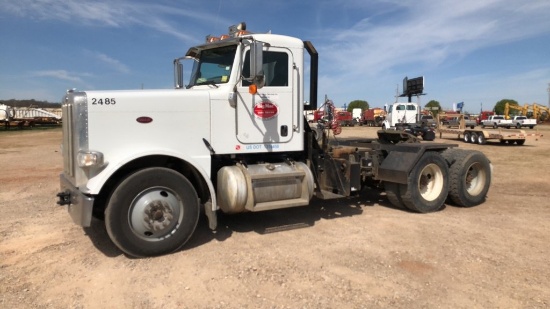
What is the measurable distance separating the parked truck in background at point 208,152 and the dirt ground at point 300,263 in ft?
1.53

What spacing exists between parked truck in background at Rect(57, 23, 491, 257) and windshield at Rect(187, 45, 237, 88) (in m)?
0.02

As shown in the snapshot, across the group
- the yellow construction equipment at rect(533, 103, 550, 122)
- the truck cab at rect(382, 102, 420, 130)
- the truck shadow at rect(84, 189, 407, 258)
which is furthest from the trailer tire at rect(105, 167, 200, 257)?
the yellow construction equipment at rect(533, 103, 550, 122)

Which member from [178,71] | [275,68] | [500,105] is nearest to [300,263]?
[275,68]

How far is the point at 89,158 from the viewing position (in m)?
4.68

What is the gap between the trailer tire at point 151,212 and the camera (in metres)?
4.82

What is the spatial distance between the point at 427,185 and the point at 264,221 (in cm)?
324

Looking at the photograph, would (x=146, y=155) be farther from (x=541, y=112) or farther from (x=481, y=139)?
(x=541, y=112)

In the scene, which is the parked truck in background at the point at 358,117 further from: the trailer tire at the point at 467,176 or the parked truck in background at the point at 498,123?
the trailer tire at the point at 467,176

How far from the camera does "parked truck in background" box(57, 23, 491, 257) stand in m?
4.90

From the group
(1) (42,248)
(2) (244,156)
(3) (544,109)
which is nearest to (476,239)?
(2) (244,156)

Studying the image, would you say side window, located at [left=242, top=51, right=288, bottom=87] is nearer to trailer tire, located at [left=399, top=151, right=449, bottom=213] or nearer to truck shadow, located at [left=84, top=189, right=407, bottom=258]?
truck shadow, located at [left=84, top=189, right=407, bottom=258]

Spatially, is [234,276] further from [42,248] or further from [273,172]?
[42,248]

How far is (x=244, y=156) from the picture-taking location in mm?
6113

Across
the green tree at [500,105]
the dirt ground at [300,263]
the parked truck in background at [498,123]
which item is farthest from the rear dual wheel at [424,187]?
the green tree at [500,105]
